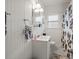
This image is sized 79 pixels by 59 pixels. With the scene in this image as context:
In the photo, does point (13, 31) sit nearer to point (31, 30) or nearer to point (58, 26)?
point (31, 30)

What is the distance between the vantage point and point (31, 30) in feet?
9.87

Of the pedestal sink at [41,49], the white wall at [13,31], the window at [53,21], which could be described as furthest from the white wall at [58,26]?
the white wall at [13,31]

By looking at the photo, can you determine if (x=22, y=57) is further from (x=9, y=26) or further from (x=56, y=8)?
(x=56, y=8)

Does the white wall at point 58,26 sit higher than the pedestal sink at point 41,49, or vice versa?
the white wall at point 58,26

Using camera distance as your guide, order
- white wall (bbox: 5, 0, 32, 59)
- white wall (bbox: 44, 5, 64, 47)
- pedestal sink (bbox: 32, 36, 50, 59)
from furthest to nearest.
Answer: white wall (bbox: 44, 5, 64, 47), pedestal sink (bbox: 32, 36, 50, 59), white wall (bbox: 5, 0, 32, 59)

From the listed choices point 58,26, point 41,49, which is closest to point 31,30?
point 41,49

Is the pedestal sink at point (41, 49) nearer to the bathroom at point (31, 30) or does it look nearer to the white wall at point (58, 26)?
the bathroom at point (31, 30)

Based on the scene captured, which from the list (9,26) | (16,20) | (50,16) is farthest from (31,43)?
(50,16)

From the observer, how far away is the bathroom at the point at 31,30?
1840 millimetres

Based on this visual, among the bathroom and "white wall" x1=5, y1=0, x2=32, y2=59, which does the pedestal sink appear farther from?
"white wall" x1=5, y1=0, x2=32, y2=59

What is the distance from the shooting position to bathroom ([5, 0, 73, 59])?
6.04 feet

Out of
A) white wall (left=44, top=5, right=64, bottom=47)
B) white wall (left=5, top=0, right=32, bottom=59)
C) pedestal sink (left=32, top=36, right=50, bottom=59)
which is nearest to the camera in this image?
white wall (left=5, top=0, right=32, bottom=59)

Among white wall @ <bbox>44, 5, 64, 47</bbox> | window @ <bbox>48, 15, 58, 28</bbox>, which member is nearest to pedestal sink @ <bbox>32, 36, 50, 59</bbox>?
white wall @ <bbox>44, 5, 64, 47</bbox>
